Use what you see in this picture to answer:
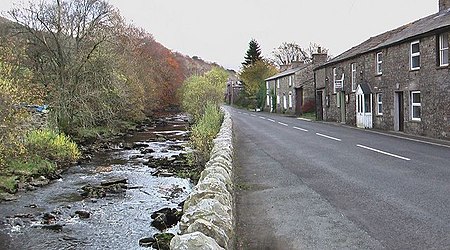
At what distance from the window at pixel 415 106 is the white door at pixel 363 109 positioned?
5498 millimetres

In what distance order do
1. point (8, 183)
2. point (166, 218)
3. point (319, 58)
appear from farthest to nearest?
point (319, 58) → point (8, 183) → point (166, 218)

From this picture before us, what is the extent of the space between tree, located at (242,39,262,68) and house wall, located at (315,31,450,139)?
187ft

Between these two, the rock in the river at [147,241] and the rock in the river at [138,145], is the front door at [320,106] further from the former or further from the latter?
the rock in the river at [147,241]

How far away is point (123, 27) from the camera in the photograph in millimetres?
50281

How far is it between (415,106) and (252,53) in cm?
6750

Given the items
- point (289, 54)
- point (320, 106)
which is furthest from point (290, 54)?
point (320, 106)

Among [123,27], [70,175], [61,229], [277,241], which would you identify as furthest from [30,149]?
[123,27]

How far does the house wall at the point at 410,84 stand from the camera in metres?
21.3

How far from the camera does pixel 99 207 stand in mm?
13922

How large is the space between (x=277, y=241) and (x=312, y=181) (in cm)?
460

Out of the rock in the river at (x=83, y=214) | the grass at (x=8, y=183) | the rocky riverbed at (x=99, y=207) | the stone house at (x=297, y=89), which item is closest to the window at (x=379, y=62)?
the rocky riverbed at (x=99, y=207)

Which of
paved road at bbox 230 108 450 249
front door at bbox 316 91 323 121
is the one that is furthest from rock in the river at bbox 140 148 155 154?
front door at bbox 316 91 323 121

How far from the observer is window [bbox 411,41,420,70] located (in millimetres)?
A: 23653

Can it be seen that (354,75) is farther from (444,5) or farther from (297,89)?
(297,89)
